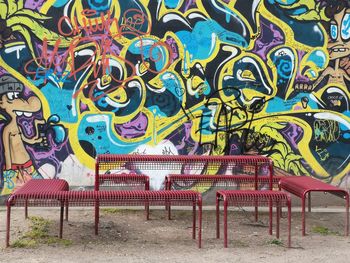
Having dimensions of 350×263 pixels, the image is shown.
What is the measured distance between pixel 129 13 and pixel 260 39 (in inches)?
78.7

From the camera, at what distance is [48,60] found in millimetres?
7984

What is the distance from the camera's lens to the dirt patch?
563cm

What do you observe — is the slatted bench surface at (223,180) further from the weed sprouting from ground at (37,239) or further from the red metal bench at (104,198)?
the weed sprouting from ground at (37,239)

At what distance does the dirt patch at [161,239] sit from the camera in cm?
563

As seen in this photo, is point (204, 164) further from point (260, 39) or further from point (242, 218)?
point (260, 39)

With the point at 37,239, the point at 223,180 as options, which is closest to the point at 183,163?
the point at 223,180

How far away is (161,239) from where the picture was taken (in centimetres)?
633

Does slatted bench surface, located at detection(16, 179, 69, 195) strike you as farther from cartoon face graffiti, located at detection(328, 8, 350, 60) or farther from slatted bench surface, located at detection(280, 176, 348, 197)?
cartoon face graffiti, located at detection(328, 8, 350, 60)

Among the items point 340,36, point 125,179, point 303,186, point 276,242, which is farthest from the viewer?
point 340,36

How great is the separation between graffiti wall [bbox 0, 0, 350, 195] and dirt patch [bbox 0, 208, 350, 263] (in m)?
0.97

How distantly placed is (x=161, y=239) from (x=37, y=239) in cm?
140

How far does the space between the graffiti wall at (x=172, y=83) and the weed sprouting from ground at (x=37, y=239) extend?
4.97 feet

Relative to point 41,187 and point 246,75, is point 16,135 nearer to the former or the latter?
point 41,187

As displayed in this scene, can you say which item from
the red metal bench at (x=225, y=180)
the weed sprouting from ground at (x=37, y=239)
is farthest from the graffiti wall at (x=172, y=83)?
the weed sprouting from ground at (x=37, y=239)
